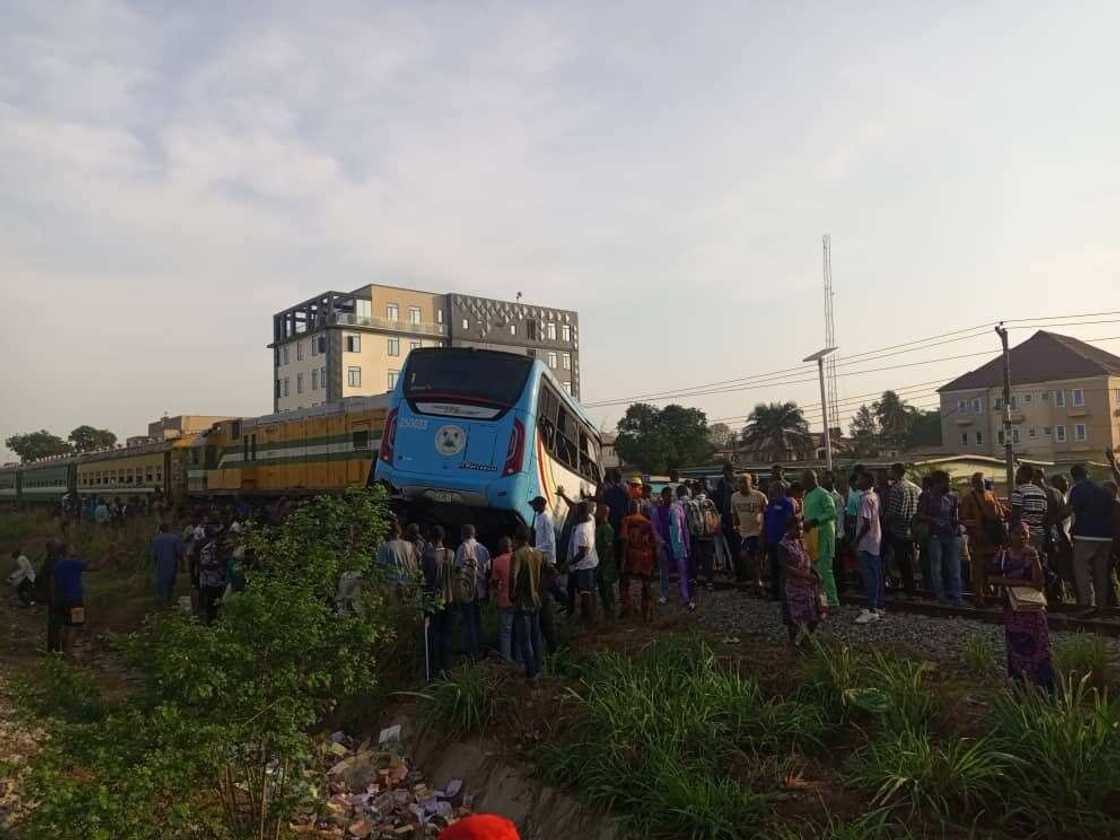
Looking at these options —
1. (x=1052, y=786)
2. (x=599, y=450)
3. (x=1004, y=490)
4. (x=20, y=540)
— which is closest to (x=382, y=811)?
(x=1052, y=786)

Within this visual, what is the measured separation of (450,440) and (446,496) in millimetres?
820

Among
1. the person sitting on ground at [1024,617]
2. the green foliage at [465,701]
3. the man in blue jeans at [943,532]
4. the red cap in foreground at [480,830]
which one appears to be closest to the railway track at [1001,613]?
the man in blue jeans at [943,532]

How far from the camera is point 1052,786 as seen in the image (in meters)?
4.74

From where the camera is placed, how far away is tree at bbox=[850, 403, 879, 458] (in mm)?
67062

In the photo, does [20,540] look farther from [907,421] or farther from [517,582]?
[907,421]

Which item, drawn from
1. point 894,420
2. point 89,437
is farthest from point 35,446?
point 894,420

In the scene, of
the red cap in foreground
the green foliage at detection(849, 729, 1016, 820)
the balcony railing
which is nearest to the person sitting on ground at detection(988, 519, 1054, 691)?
the green foliage at detection(849, 729, 1016, 820)

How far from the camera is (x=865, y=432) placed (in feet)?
245

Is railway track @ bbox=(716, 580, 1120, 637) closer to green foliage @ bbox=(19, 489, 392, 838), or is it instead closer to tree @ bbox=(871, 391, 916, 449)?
green foliage @ bbox=(19, 489, 392, 838)

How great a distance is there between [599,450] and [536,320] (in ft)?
168

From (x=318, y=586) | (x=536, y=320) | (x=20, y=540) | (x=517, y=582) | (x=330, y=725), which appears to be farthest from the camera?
(x=536, y=320)

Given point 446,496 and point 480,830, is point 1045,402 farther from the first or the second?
point 480,830

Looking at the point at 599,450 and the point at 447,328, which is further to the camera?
the point at 447,328

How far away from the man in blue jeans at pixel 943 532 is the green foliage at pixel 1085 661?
3.15 metres
